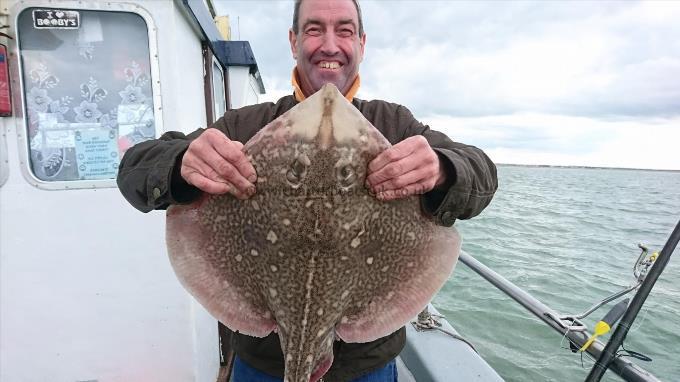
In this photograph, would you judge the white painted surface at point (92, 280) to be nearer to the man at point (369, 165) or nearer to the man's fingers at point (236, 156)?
the man at point (369, 165)

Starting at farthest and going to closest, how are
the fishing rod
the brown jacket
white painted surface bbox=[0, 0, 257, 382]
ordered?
1. white painted surface bbox=[0, 0, 257, 382]
2. the fishing rod
3. the brown jacket

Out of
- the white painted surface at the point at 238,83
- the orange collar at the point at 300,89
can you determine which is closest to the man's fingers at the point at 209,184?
the orange collar at the point at 300,89

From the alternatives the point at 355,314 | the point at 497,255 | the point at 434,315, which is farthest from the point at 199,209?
the point at 497,255

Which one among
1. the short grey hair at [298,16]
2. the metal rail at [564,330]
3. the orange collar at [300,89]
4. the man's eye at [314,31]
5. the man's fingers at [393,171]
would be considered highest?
the short grey hair at [298,16]

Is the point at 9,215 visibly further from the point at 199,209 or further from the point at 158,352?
the point at 199,209

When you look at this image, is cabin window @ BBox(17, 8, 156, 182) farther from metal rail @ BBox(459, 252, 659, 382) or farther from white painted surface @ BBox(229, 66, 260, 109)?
metal rail @ BBox(459, 252, 659, 382)

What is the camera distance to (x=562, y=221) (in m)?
22.4

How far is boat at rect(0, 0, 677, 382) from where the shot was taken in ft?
9.94

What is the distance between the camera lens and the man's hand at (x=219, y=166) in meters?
1.35

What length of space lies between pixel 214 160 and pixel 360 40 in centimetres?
133

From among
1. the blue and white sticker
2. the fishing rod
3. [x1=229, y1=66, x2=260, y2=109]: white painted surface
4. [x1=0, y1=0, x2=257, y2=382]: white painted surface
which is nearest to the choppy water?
the fishing rod

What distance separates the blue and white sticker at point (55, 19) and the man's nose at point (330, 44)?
2303 mm

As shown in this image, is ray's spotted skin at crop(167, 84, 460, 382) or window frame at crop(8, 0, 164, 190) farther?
window frame at crop(8, 0, 164, 190)

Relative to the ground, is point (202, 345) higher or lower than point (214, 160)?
lower
